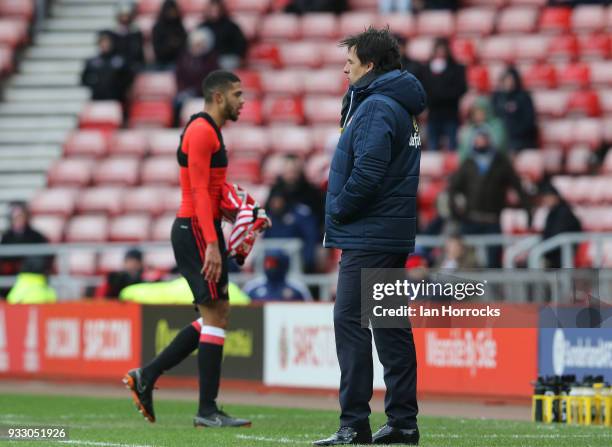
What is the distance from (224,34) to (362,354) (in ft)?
48.3

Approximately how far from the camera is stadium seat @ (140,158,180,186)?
2197cm

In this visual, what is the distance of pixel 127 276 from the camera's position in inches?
712

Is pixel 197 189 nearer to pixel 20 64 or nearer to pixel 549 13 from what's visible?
pixel 549 13

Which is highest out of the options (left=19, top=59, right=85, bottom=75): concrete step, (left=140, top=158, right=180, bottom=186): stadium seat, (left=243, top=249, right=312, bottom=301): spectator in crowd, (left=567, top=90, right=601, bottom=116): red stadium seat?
(left=19, top=59, right=85, bottom=75): concrete step

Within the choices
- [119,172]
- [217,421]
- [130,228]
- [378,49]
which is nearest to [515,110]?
[130,228]

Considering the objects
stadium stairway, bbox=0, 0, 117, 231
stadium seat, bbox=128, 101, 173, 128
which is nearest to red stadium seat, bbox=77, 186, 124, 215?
stadium stairway, bbox=0, 0, 117, 231

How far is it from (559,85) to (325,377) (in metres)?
7.01

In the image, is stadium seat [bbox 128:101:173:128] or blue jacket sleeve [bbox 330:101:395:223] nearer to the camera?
blue jacket sleeve [bbox 330:101:395:223]

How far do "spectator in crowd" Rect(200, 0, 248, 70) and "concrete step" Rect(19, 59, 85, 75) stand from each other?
3240 mm

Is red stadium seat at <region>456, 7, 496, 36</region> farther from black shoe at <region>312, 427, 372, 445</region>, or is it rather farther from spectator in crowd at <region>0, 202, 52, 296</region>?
black shoe at <region>312, 427, 372, 445</region>

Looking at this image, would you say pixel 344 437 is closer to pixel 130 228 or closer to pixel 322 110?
pixel 130 228

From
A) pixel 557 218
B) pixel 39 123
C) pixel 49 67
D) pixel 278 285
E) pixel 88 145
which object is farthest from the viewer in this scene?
pixel 49 67

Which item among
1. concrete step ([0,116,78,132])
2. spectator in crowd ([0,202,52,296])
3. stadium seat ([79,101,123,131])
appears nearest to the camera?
spectator in crowd ([0,202,52,296])

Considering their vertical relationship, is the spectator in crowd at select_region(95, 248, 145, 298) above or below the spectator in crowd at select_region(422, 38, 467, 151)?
below
